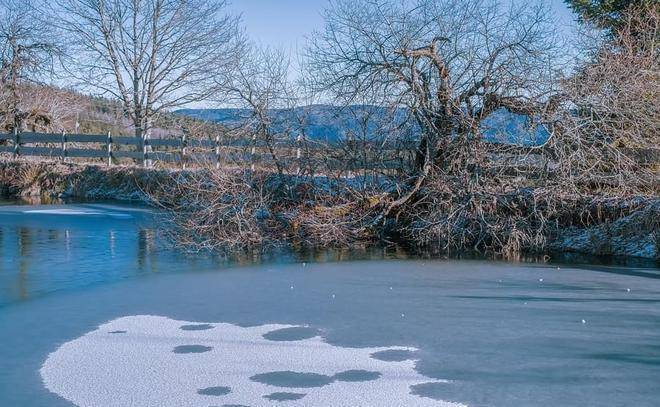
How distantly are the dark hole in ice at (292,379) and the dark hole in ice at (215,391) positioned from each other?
306mm

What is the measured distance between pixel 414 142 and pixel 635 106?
4.17 m

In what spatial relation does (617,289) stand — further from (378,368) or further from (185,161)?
(185,161)

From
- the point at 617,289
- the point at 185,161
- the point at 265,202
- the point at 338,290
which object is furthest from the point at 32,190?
the point at 617,289

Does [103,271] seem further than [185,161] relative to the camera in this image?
No

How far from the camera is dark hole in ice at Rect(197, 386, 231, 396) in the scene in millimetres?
6203

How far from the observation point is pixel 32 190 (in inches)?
1062

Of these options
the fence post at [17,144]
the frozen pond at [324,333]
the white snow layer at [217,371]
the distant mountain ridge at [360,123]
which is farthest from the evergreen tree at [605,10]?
the fence post at [17,144]

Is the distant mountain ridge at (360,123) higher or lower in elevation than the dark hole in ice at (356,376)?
higher

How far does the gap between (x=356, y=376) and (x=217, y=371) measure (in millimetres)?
1171

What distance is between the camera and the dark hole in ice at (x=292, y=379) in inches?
255

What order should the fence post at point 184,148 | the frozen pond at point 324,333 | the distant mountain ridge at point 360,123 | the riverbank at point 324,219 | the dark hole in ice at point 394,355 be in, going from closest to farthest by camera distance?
the frozen pond at point 324,333
the dark hole in ice at point 394,355
the riverbank at point 324,219
the distant mountain ridge at point 360,123
the fence post at point 184,148

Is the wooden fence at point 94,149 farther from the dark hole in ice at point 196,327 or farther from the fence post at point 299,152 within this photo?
the dark hole in ice at point 196,327

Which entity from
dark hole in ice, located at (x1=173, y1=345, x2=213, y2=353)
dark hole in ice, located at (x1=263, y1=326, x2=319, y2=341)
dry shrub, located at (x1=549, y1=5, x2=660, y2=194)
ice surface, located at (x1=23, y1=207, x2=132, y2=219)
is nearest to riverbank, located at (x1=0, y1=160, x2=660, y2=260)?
dry shrub, located at (x1=549, y1=5, x2=660, y2=194)

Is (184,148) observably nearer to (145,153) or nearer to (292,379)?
(145,153)
